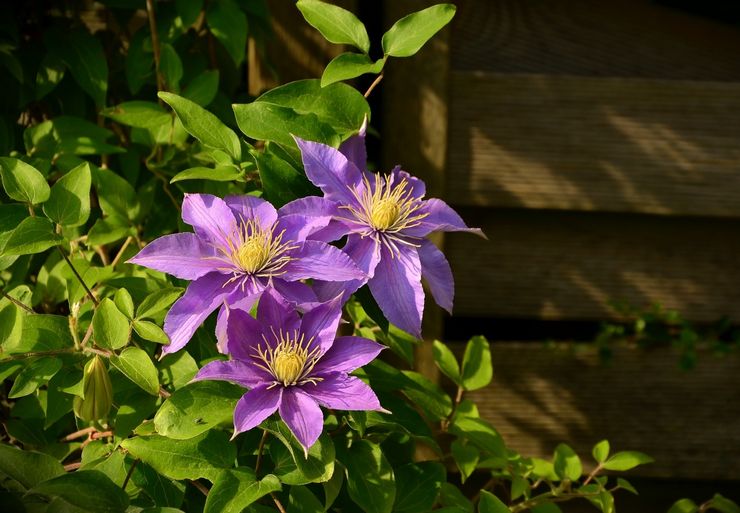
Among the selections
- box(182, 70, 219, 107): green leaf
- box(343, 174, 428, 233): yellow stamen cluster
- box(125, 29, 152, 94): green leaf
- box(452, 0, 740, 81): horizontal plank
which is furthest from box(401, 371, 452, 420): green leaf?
box(452, 0, 740, 81): horizontal plank

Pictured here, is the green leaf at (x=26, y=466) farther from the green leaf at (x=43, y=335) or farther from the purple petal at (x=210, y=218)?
the purple petal at (x=210, y=218)

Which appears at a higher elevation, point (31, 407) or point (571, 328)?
point (31, 407)

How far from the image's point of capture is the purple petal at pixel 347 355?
68cm

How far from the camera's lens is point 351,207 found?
2.37 feet

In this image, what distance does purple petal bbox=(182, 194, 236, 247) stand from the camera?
2.27 feet

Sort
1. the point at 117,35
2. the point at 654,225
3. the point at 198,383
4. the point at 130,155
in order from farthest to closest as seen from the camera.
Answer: the point at 654,225 → the point at 117,35 → the point at 130,155 → the point at 198,383

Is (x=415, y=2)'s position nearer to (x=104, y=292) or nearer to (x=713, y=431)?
(x=104, y=292)

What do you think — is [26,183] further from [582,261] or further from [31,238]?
[582,261]

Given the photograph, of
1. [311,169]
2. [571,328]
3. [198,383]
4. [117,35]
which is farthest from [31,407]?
[571,328]

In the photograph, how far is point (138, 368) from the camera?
0.72 m

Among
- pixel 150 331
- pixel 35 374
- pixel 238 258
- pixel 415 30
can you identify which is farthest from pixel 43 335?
pixel 415 30

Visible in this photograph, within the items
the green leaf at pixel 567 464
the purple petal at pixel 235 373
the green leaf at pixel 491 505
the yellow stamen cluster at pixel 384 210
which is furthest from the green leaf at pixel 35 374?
the green leaf at pixel 567 464

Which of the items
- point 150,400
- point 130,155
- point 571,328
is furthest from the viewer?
point 571,328

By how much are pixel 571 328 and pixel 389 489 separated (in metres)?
0.86
